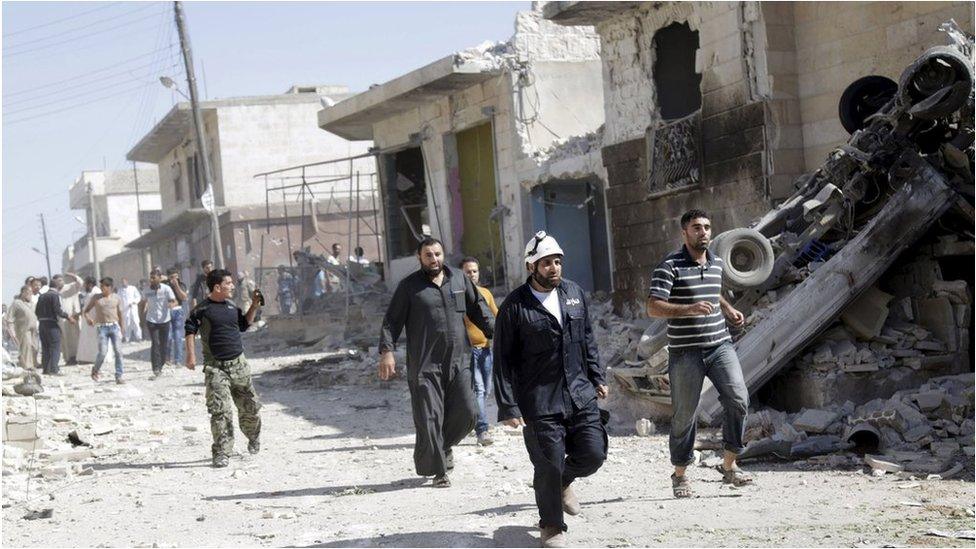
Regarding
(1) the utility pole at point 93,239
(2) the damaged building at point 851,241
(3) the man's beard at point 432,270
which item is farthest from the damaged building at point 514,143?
(1) the utility pole at point 93,239

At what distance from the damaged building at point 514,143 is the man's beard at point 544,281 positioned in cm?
1222

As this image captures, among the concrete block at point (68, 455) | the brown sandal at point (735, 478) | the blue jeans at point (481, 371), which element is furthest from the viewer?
the concrete block at point (68, 455)

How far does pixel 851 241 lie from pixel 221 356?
510cm

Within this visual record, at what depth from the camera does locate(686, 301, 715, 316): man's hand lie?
742 cm

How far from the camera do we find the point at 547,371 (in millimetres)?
6746

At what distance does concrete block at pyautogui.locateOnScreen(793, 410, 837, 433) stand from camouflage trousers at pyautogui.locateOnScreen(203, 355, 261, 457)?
14.0ft

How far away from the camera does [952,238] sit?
34.9 feet

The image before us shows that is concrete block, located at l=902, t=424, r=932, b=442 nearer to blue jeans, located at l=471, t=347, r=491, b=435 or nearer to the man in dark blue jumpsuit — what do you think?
the man in dark blue jumpsuit

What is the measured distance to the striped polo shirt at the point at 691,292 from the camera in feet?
24.9

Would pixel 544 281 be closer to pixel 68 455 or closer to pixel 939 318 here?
pixel 939 318

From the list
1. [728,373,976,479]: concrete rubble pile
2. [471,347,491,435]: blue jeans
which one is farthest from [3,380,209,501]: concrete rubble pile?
[728,373,976,479]: concrete rubble pile

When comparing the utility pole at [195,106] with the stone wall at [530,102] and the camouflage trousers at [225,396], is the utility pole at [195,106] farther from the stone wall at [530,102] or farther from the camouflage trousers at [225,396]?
the camouflage trousers at [225,396]

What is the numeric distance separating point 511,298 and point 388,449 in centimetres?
458

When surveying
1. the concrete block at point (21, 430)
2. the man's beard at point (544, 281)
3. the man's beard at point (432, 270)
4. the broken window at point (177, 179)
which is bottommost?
the concrete block at point (21, 430)
